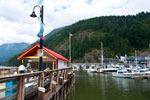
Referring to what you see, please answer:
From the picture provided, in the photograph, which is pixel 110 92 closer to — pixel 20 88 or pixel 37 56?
pixel 37 56

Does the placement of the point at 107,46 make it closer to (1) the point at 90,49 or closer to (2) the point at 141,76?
(1) the point at 90,49

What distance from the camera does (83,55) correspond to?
141125 millimetres

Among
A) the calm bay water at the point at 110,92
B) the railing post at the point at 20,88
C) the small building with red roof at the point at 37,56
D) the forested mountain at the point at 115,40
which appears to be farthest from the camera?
the forested mountain at the point at 115,40

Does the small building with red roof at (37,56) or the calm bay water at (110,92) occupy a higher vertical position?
the small building with red roof at (37,56)

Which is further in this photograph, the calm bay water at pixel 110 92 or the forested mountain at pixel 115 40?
the forested mountain at pixel 115 40

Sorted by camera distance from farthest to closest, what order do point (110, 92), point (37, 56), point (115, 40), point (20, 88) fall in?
point (115, 40) < point (110, 92) < point (37, 56) < point (20, 88)

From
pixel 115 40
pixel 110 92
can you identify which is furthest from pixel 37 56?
pixel 115 40

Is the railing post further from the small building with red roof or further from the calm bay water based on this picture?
the calm bay water

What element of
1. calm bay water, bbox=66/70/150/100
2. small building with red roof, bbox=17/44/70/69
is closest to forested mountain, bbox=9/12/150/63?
calm bay water, bbox=66/70/150/100

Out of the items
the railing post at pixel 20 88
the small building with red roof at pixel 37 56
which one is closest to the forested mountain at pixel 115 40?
the small building with red roof at pixel 37 56

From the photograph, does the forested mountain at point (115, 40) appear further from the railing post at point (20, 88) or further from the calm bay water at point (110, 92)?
the railing post at point (20, 88)

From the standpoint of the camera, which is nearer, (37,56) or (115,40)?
(37,56)

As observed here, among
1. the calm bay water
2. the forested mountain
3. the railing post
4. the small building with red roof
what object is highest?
the forested mountain

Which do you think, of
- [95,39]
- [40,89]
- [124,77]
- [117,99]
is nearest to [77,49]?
[95,39]
